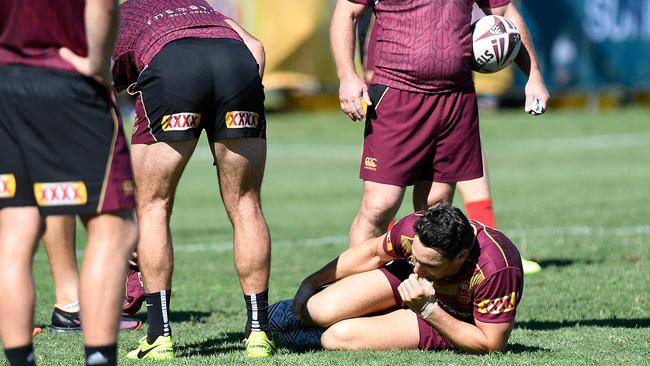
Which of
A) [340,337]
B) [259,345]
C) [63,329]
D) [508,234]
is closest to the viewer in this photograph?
[259,345]

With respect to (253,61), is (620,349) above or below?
below

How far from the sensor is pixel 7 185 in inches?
165

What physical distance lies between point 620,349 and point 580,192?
884 cm

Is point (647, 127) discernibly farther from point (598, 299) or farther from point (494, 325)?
point (494, 325)

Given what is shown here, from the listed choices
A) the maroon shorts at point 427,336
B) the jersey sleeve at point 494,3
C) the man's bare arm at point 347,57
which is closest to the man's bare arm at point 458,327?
the maroon shorts at point 427,336

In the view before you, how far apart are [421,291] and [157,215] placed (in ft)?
4.17

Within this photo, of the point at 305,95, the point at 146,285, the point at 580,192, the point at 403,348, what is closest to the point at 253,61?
the point at 146,285

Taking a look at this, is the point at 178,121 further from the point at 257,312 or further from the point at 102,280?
the point at 102,280

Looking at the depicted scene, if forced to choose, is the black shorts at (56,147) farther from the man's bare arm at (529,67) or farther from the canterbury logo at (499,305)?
the man's bare arm at (529,67)

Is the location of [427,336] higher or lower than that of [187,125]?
lower

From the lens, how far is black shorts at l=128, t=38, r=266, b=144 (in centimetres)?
547

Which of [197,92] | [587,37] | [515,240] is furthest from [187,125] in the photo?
[587,37]

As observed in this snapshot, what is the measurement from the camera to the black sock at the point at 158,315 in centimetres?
566

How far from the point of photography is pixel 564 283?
7.93 metres
